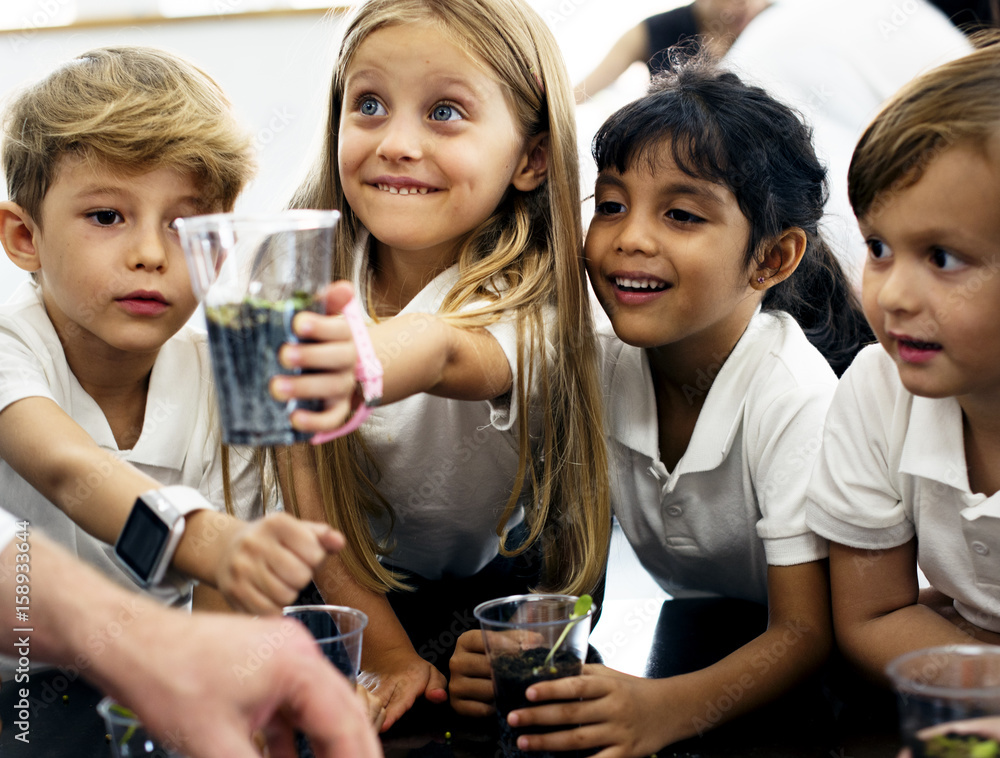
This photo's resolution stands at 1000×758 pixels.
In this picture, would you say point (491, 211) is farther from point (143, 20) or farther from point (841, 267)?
point (143, 20)

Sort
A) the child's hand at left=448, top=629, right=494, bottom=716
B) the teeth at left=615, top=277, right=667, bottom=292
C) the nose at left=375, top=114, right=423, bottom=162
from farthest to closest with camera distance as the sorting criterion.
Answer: the teeth at left=615, top=277, right=667, bottom=292 → the nose at left=375, top=114, right=423, bottom=162 → the child's hand at left=448, top=629, right=494, bottom=716

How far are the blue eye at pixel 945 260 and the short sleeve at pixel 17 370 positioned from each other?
107 centimetres

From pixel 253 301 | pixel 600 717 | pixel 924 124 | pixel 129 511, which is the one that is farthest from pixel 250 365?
pixel 924 124

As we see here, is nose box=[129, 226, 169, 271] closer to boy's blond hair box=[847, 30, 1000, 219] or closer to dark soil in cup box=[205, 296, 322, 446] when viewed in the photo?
dark soil in cup box=[205, 296, 322, 446]

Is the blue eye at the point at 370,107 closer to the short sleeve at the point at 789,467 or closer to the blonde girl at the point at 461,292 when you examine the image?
the blonde girl at the point at 461,292

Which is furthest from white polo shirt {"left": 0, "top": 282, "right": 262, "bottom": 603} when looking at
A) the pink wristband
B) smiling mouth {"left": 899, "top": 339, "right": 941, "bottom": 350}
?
smiling mouth {"left": 899, "top": 339, "right": 941, "bottom": 350}

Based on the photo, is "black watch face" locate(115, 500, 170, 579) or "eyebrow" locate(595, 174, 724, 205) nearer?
"black watch face" locate(115, 500, 170, 579)

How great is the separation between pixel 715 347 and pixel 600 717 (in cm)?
75

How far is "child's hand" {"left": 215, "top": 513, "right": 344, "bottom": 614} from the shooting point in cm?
72

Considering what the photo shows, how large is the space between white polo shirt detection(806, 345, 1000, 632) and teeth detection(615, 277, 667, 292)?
1.04 ft

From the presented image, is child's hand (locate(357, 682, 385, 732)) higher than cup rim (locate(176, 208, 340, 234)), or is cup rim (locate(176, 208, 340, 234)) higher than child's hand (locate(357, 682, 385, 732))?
cup rim (locate(176, 208, 340, 234))

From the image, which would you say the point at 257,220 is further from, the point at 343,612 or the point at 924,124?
the point at 924,124

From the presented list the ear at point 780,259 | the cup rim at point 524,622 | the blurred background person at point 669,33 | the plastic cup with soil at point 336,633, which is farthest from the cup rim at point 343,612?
the blurred background person at point 669,33

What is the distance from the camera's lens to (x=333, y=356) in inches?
30.2
